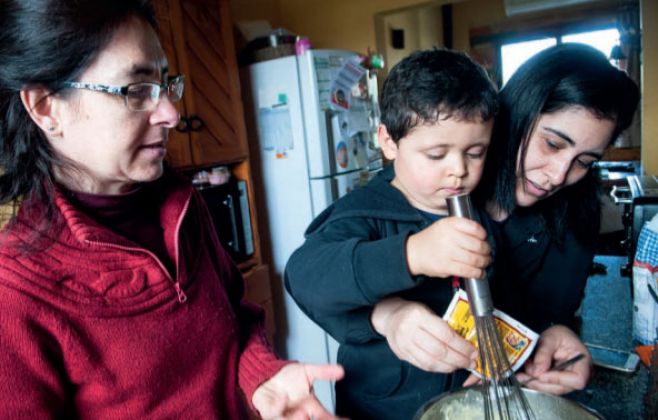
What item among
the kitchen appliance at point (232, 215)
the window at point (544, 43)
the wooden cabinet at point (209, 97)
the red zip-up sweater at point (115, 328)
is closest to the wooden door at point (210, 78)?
the wooden cabinet at point (209, 97)

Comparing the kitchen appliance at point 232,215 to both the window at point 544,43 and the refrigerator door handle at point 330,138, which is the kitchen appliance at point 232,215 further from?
the window at point 544,43

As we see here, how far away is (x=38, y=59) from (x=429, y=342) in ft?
2.09

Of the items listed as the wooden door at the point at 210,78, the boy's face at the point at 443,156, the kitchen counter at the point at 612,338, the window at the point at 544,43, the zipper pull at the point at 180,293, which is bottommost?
the kitchen counter at the point at 612,338

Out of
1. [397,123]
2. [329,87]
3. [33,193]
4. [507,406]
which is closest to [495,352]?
[507,406]

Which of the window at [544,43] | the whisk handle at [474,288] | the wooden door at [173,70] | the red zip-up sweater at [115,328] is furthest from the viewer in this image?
the window at [544,43]

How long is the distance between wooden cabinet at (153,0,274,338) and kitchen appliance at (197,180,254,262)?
0.15ft

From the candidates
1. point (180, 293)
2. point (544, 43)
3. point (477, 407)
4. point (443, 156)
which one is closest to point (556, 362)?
point (477, 407)

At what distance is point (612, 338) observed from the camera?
42.8 inches

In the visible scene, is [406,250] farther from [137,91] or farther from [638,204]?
[638,204]

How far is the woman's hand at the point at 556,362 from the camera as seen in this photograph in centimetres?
67

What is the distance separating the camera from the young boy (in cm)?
54

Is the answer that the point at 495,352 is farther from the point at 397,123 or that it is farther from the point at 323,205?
the point at 323,205

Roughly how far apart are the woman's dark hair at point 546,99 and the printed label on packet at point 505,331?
0.23 m

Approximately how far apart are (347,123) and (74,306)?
1818 millimetres
